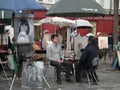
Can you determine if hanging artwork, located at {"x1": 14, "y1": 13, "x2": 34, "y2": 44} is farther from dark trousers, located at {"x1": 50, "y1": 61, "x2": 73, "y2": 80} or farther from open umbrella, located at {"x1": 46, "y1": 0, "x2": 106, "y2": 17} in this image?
open umbrella, located at {"x1": 46, "y1": 0, "x2": 106, "y2": 17}

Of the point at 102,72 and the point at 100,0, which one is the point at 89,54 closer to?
the point at 102,72

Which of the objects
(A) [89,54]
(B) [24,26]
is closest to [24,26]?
(B) [24,26]

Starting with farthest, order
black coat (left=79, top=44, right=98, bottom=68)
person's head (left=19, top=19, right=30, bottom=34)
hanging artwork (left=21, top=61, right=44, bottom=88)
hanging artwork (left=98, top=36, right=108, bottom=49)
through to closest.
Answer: hanging artwork (left=98, top=36, right=108, bottom=49) → black coat (left=79, top=44, right=98, bottom=68) → person's head (left=19, top=19, right=30, bottom=34) → hanging artwork (left=21, top=61, right=44, bottom=88)

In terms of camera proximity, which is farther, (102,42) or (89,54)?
(102,42)

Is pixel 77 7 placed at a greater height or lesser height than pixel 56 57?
greater

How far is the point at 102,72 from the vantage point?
16984 millimetres

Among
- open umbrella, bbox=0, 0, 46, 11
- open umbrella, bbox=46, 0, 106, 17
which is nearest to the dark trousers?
open umbrella, bbox=46, 0, 106, 17

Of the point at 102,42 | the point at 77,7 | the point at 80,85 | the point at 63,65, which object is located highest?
the point at 77,7

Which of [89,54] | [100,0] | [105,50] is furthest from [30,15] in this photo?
[100,0]

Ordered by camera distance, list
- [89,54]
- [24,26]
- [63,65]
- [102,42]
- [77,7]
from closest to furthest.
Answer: [24,26]
[89,54]
[63,65]
[77,7]
[102,42]

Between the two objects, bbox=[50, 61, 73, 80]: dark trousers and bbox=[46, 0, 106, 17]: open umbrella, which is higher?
bbox=[46, 0, 106, 17]: open umbrella

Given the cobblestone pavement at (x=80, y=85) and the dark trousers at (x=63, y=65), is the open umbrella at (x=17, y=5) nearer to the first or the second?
the dark trousers at (x=63, y=65)

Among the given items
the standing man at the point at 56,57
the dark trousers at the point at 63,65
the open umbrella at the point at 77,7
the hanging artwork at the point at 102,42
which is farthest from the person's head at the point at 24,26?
the hanging artwork at the point at 102,42

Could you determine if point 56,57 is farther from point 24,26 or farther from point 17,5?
point 17,5
